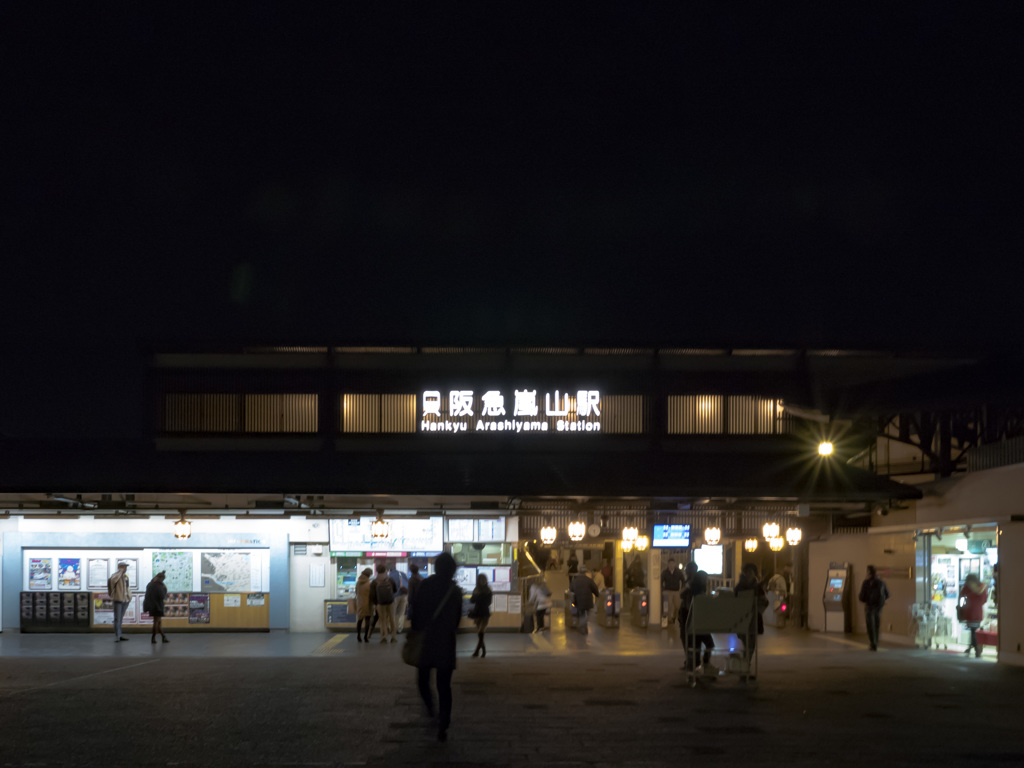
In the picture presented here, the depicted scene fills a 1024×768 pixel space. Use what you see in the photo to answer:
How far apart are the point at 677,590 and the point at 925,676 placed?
41.4 ft

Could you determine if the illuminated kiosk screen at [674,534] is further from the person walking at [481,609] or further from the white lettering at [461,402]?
the person walking at [481,609]

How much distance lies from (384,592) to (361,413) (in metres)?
5.56

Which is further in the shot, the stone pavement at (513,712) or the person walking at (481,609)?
the person walking at (481,609)

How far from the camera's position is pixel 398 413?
2650 centimetres

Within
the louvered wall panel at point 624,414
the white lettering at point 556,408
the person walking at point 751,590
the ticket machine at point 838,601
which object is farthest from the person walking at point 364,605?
the ticket machine at point 838,601

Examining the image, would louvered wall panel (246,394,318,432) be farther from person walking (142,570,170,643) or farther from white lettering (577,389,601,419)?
white lettering (577,389,601,419)

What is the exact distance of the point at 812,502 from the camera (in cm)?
2209

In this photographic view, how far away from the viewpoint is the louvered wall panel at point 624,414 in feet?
87.0

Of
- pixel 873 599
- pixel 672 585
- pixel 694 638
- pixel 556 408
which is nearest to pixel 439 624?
pixel 694 638

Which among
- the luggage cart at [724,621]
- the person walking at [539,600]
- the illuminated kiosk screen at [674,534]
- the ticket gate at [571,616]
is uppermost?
the illuminated kiosk screen at [674,534]

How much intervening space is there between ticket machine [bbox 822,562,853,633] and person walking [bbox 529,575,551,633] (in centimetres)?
712

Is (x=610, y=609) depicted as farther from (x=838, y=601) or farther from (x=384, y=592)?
(x=384, y=592)

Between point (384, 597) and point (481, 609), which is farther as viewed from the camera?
point (384, 597)

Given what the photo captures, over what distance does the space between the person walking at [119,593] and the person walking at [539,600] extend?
945 centimetres
